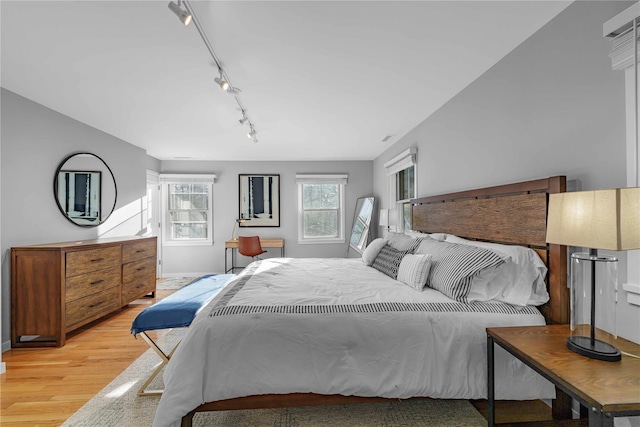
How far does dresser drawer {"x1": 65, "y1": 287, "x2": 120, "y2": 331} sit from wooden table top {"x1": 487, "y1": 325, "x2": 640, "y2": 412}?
3786mm

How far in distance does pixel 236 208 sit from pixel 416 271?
4611 millimetres

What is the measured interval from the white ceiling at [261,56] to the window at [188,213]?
244 centimetres

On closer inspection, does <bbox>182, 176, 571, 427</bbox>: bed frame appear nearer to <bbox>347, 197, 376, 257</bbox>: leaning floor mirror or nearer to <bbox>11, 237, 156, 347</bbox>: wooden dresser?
<bbox>11, 237, 156, 347</bbox>: wooden dresser

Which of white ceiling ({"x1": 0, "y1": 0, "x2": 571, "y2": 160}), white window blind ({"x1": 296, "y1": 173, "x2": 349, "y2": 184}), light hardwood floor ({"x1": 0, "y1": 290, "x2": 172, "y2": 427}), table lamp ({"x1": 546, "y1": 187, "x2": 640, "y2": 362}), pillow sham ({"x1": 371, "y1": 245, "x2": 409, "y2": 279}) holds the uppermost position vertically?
white ceiling ({"x1": 0, "y1": 0, "x2": 571, "y2": 160})

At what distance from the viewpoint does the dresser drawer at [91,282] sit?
2.91 m

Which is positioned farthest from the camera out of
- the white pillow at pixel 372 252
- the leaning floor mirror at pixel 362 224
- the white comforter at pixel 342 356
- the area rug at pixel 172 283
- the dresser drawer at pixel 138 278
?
the leaning floor mirror at pixel 362 224

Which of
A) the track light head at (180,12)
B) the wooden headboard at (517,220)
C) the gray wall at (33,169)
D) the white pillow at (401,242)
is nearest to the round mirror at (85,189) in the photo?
the gray wall at (33,169)

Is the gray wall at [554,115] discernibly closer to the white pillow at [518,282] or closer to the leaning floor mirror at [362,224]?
the white pillow at [518,282]

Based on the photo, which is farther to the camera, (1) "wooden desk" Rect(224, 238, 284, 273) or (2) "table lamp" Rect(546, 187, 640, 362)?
(1) "wooden desk" Rect(224, 238, 284, 273)

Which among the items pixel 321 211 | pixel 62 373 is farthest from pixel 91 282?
pixel 321 211

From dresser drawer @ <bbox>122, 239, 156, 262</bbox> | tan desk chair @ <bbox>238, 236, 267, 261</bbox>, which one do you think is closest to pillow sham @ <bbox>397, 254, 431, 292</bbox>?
tan desk chair @ <bbox>238, 236, 267, 261</bbox>

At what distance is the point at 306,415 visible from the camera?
181 centimetres

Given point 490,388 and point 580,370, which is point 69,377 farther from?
point 580,370

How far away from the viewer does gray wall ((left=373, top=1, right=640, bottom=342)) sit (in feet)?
4.76
